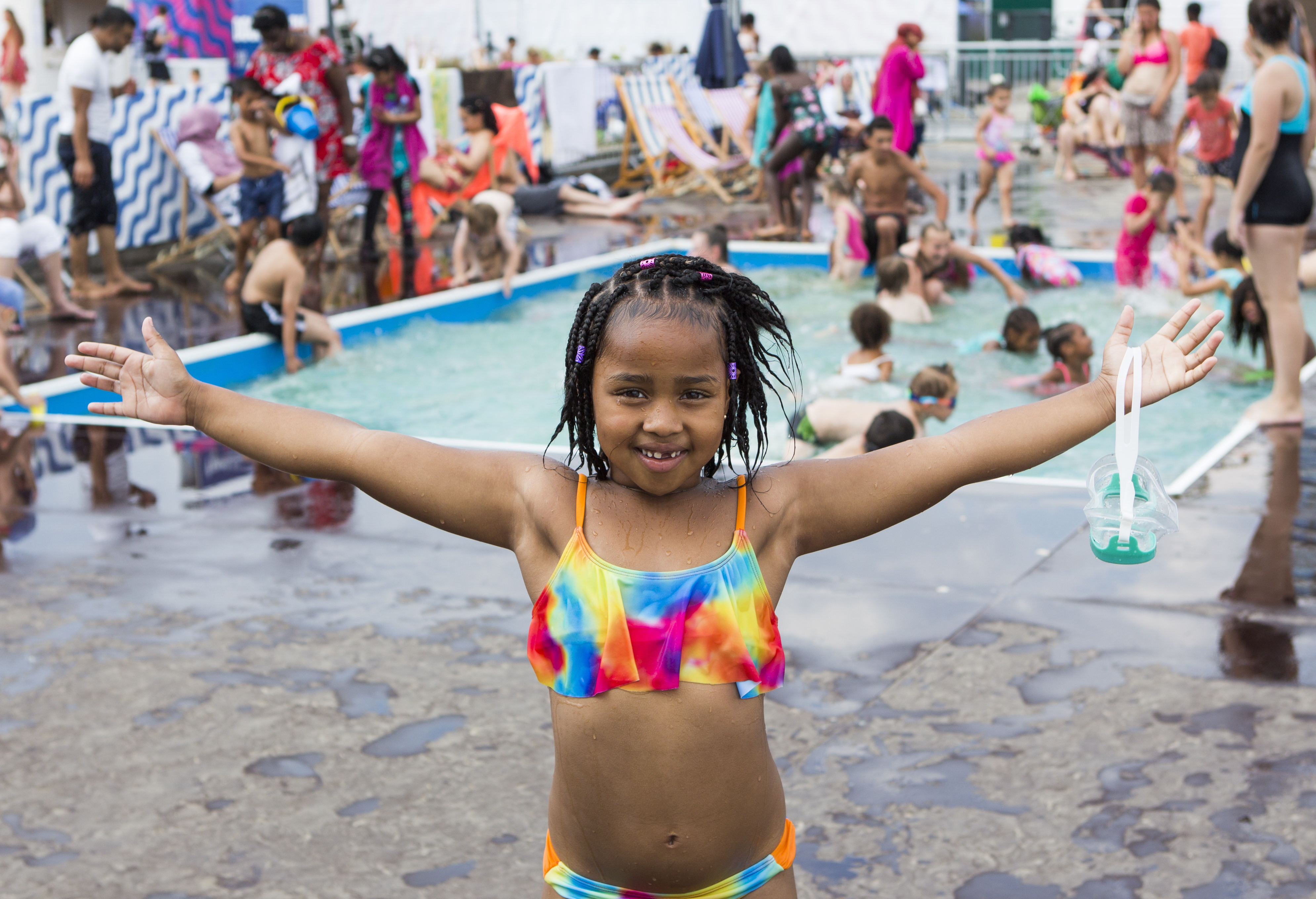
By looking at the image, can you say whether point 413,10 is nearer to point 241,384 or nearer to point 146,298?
point 146,298

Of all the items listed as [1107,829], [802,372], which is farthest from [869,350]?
[1107,829]

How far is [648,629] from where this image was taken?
206 centimetres

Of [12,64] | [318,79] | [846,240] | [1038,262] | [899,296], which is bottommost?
[899,296]

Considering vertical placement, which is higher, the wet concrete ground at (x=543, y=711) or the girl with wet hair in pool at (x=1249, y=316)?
the girl with wet hair in pool at (x=1249, y=316)

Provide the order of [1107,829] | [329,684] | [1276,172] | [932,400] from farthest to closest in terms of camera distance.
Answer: [932,400] → [1276,172] → [329,684] → [1107,829]

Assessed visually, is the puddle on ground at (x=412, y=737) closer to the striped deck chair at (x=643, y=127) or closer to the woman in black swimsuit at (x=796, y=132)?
the woman in black swimsuit at (x=796, y=132)

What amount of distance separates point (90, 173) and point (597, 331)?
950cm

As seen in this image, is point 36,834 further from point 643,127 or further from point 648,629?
point 643,127

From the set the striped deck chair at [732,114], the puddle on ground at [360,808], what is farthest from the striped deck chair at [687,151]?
the puddle on ground at [360,808]

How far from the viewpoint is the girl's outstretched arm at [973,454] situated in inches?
85.9

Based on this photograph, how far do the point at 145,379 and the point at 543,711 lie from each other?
1985 millimetres

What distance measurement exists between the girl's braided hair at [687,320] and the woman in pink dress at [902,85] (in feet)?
41.5

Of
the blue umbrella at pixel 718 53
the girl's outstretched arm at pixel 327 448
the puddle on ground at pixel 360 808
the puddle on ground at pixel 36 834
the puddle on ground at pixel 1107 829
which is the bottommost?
the puddle on ground at pixel 1107 829

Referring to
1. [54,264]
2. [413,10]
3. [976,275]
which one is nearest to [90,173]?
[54,264]
